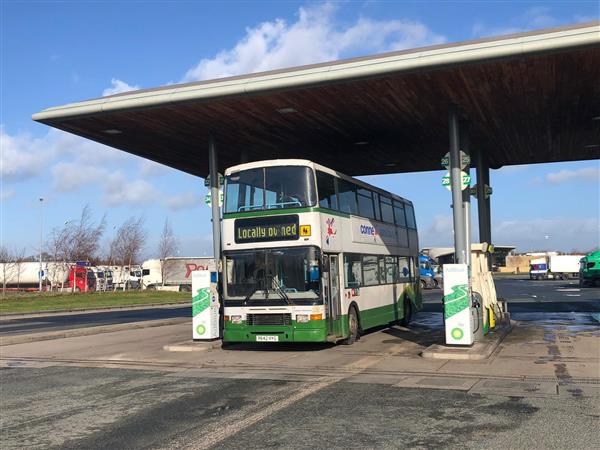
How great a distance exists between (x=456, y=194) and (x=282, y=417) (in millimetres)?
8130

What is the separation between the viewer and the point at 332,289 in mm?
14320

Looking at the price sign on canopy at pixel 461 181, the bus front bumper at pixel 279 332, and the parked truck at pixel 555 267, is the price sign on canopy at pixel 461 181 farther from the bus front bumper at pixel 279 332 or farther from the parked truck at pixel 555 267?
the parked truck at pixel 555 267

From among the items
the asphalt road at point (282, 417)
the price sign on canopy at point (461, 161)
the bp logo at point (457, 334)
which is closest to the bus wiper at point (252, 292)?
the asphalt road at point (282, 417)

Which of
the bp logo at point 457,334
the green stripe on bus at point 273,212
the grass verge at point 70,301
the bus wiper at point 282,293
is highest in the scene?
the green stripe on bus at point 273,212

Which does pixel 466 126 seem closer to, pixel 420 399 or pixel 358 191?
pixel 358 191

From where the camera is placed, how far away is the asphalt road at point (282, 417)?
6.43m

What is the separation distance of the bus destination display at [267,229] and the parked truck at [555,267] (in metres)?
67.6

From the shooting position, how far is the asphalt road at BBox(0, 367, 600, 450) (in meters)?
6.43

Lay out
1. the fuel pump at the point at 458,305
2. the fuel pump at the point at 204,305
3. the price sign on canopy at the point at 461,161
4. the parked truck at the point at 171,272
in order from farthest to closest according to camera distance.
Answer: the parked truck at the point at 171,272 < the fuel pump at the point at 204,305 < the price sign on canopy at the point at 461,161 < the fuel pump at the point at 458,305

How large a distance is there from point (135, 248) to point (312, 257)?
1914 inches

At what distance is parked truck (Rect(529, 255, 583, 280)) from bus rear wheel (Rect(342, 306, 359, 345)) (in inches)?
2550

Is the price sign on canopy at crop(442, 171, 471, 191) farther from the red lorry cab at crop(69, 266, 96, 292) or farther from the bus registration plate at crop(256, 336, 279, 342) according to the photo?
the red lorry cab at crop(69, 266, 96, 292)

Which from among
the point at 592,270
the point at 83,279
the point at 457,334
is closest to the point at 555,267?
the point at 592,270

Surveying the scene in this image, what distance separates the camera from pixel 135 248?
59250 mm
